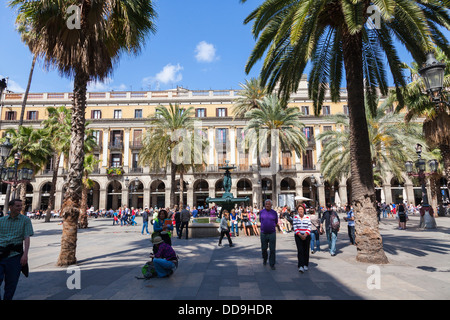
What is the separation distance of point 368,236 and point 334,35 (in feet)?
23.1

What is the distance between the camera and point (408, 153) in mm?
20438

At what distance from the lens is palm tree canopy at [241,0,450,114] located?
21.3 ft

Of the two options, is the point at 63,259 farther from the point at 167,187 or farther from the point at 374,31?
the point at 167,187

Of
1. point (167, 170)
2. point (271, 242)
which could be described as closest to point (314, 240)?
point (271, 242)

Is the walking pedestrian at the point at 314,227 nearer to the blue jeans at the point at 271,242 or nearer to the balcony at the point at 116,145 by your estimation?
the blue jeans at the point at 271,242

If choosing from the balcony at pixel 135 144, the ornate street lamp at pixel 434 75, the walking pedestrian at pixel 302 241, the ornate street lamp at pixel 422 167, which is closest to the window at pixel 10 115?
the balcony at pixel 135 144

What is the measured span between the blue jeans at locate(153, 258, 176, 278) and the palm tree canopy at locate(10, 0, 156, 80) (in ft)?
18.9

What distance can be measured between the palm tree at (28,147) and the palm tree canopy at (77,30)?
16923mm

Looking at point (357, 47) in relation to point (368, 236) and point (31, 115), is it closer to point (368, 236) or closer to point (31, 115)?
point (368, 236)

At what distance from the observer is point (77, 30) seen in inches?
296

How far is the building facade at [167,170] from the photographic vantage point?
38.0m

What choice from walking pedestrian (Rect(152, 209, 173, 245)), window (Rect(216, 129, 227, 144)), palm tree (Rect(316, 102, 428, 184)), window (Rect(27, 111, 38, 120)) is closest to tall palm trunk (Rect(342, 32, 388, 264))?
walking pedestrian (Rect(152, 209, 173, 245))
